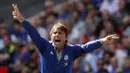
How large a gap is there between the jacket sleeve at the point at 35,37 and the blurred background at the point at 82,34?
145 inches

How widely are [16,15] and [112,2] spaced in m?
5.91

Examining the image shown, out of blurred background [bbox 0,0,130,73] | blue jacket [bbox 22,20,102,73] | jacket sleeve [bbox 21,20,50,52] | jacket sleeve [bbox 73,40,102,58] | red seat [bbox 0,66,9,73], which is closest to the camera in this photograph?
jacket sleeve [bbox 21,20,50,52]

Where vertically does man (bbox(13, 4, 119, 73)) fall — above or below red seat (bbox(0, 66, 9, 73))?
below

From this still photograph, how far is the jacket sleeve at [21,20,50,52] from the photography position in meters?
6.77

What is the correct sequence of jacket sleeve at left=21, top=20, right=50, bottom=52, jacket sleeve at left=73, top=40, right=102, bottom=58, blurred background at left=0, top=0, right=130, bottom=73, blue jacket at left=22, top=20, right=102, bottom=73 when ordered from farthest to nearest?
blurred background at left=0, top=0, right=130, bottom=73, jacket sleeve at left=73, top=40, right=102, bottom=58, blue jacket at left=22, top=20, right=102, bottom=73, jacket sleeve at left=21, top=20, right=50, bottom=52

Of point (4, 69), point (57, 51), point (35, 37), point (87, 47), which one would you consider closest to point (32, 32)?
point (35, 37)

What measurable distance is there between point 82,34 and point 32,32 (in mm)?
5416

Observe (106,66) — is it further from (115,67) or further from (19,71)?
(19,71)

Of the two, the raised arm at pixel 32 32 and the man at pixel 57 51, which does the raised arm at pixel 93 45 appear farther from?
the raised arm at pixel 32 32

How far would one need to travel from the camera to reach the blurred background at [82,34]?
1102 centimetres

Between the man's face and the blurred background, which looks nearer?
the man's face

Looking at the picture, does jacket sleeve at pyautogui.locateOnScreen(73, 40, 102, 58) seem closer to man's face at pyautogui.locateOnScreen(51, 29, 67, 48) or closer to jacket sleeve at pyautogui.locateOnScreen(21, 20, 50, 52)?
man's face at pyautogui.locateOnScreen(51, 29, 67, 48)

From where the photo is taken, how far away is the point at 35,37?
22.5ft

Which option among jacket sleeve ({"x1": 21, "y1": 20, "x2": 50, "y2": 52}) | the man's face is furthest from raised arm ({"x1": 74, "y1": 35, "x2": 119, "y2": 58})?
jacket sleeve ({"x1": 21, "y1": 20, "x2": 50, "y2": 52})
